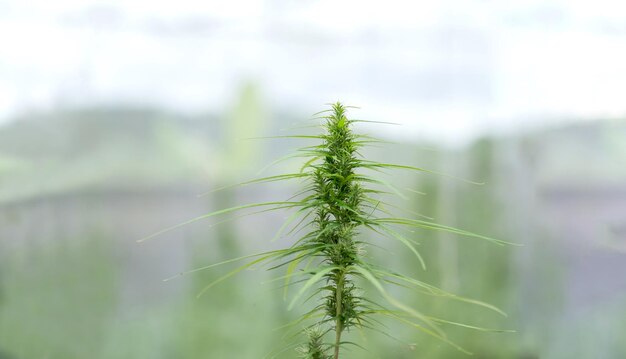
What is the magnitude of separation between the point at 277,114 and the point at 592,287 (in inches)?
44.0

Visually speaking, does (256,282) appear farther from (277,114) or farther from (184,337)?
(277,114)

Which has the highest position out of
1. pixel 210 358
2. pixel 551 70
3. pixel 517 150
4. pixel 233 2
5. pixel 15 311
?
pixel 233 2

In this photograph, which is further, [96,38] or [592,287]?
[592,287]

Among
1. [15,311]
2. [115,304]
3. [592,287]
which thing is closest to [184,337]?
[115,304]

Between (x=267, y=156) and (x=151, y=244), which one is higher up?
(x=267, y=156)

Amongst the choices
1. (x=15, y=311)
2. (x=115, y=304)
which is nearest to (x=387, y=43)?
(x=115, y=304)

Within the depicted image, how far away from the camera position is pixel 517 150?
219 cm

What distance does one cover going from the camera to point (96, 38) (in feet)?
6.77

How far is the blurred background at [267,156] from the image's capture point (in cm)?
207

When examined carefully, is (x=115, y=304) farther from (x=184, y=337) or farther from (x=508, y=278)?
(x=508, y=278)

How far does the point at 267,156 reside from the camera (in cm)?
212

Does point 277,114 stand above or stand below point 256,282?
above

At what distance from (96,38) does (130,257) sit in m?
0.65

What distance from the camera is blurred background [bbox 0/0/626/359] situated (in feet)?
6.79
